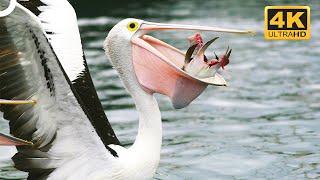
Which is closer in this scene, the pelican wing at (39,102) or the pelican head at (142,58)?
the pelican wing at (39,102)

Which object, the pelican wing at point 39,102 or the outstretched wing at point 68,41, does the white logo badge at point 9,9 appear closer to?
the pelican wing at point 39,102

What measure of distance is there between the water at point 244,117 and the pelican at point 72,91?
1.07 metres

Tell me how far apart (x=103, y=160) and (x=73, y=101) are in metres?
0.58

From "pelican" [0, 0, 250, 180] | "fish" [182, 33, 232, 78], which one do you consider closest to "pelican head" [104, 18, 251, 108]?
"pelican" [0, 0, 250, 180]

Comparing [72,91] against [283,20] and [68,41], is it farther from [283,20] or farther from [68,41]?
[283,20]

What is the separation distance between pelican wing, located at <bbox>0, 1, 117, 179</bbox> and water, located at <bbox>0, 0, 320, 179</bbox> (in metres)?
1.30

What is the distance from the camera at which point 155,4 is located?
66.4 feet

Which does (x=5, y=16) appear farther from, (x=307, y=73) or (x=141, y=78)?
(x=307, y=73)

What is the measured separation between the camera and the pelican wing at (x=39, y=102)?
16.1 ft

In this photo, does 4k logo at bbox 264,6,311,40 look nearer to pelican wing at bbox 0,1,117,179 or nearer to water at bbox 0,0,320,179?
water at bbox 0,0,320,179

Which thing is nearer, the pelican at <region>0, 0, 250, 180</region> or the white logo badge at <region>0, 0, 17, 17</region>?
the white logo badge at <region>0, 0, 17, 17</region>

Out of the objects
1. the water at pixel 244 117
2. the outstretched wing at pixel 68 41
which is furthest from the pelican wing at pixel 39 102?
the water at pixel 244 117

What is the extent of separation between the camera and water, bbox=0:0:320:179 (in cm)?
701

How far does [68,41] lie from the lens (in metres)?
6.26
